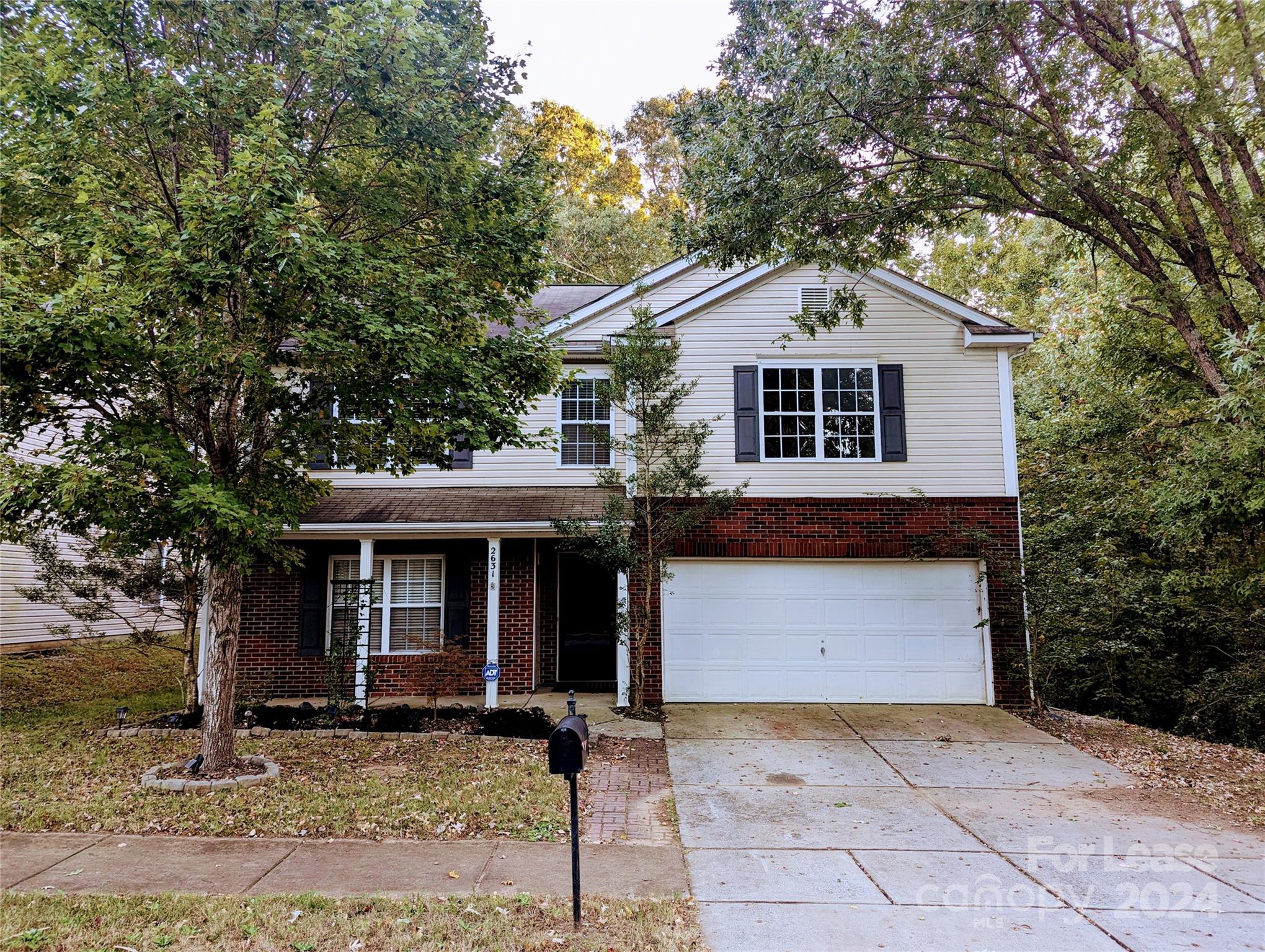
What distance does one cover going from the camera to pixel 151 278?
6.34 m

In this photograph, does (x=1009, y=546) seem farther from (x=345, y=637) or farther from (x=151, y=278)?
(x=151, y=278)

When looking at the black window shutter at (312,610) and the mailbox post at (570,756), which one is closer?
the mailbox post at (570,756)

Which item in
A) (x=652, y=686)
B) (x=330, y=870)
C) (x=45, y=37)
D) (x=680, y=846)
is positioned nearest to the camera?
(x=330, y=870)

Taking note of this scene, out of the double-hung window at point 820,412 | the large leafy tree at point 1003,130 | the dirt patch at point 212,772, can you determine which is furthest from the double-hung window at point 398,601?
the large leafy tree at point 1003,130

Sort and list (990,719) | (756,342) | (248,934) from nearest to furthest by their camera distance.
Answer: (248,934), (990,719), (756,342)

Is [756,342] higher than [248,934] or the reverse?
higher

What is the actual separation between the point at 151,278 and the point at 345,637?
20.4 ft

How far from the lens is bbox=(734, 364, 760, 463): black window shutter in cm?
1106

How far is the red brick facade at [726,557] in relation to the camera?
10703 mm

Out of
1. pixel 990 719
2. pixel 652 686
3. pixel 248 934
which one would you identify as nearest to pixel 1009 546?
pixel 990 719

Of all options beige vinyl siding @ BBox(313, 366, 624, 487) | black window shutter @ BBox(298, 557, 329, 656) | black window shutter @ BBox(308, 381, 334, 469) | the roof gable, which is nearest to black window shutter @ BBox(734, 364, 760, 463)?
the roof gable

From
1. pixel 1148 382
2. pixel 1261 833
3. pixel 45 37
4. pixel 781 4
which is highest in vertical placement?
pixel 781 4

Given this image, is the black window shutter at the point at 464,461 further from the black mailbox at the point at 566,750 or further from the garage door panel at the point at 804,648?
the black mailbox at the point at 566,750

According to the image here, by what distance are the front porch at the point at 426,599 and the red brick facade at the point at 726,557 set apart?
1.0 inches
